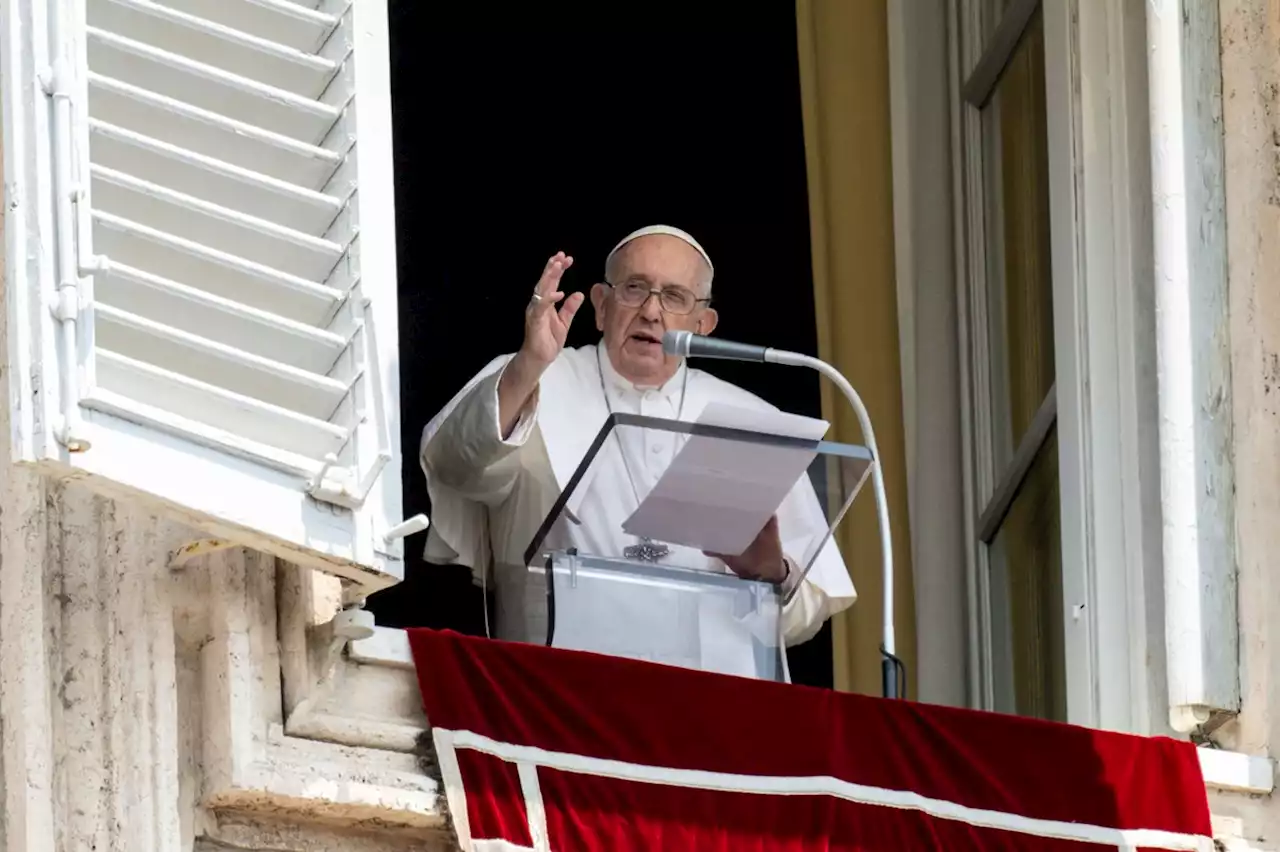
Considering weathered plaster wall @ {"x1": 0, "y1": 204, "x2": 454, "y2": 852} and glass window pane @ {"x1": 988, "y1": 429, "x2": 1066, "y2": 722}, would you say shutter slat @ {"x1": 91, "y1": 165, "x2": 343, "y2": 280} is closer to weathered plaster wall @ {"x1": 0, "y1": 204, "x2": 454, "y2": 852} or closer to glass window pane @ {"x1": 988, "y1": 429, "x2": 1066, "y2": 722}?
weathered plaster wall @ {"x1": 0, "y1": 204, "x2": 454, "y2": 852}

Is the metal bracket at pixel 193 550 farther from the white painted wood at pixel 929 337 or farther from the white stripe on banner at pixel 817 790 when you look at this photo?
the white painted wood at pixel 929 337

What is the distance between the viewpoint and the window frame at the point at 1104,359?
5.58m

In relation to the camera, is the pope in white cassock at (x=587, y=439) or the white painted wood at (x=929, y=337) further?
the white painted wood at (x=929, y=337)

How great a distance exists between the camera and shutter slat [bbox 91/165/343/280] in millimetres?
4586

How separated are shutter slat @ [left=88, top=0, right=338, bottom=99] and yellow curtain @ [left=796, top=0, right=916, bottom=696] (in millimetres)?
2234

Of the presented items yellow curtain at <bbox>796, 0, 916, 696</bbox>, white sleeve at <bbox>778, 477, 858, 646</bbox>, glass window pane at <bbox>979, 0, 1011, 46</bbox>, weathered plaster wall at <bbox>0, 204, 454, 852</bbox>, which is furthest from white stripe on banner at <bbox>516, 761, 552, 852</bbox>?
glass window pane at <bbox>979, 0, 1011, 46</bbox>

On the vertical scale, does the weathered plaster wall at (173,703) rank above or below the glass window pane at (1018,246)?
below

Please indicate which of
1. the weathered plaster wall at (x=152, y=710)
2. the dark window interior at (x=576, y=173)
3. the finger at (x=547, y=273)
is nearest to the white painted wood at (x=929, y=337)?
the dark window interior at (x=576, y=173)

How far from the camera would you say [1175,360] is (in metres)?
5.61

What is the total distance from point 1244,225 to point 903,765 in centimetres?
124

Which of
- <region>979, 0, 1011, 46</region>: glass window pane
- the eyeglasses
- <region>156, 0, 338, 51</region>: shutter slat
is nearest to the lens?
<region>156, 0, 338, 51</region>: shutter slat

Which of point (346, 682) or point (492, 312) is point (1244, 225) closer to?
point (346, 682)

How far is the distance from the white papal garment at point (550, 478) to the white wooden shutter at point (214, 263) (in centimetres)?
64

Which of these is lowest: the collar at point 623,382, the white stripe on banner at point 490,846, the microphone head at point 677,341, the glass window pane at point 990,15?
the white stripe on banner at point 490,846
